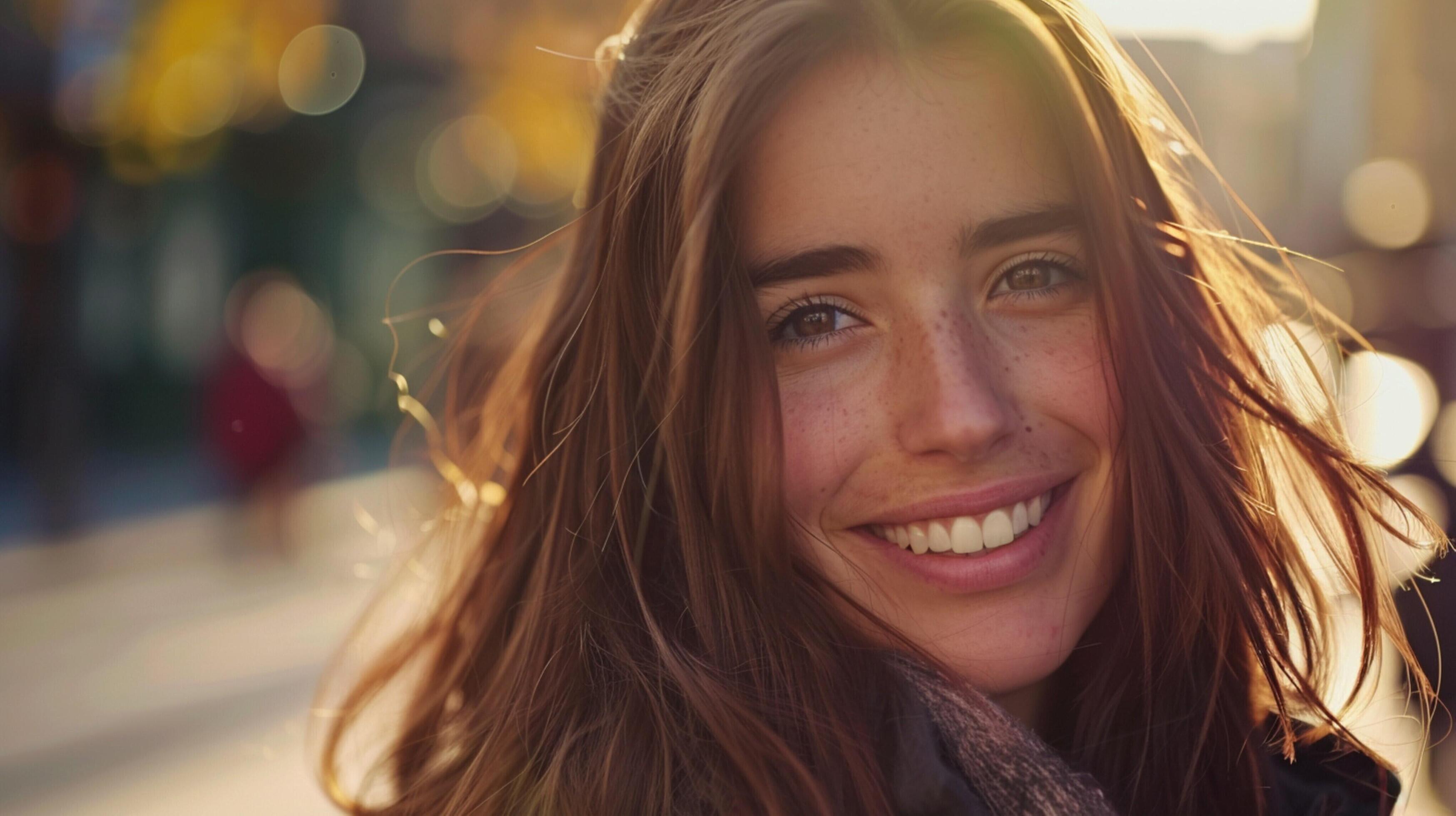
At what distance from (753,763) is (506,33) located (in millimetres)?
14523

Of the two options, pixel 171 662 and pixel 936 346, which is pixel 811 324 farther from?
pixel 171 662

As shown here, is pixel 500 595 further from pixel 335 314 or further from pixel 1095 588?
pixel 335 314

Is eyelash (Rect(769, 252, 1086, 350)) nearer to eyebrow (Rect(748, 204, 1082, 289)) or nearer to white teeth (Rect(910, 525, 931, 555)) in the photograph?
eyebrow (Rect(748, 204, 1082, 289))

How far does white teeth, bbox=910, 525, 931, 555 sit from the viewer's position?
1.76m

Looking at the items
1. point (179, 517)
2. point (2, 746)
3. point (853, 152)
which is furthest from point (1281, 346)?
point (179, 517)

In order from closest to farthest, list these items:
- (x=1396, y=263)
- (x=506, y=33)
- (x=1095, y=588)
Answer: (x=1095, y=588) → (x=1396, y=263) → (x=506, y=33)

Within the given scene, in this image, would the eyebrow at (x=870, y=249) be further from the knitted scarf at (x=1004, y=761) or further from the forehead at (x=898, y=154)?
the knitted scarf at (x=1004, y=761)

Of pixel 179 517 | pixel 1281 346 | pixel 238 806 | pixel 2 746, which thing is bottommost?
pixel 179 517

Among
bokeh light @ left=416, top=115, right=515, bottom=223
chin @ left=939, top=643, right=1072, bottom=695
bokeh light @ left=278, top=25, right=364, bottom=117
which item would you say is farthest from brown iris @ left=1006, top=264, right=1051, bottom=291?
bokeh light @ left=416, top=115, right=515, bottom=223

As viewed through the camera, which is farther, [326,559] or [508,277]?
[326,559]

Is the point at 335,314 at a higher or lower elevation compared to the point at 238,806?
lower

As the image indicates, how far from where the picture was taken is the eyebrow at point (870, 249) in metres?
1.71

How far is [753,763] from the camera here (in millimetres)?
1625

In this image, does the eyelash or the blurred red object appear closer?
the eyelash
